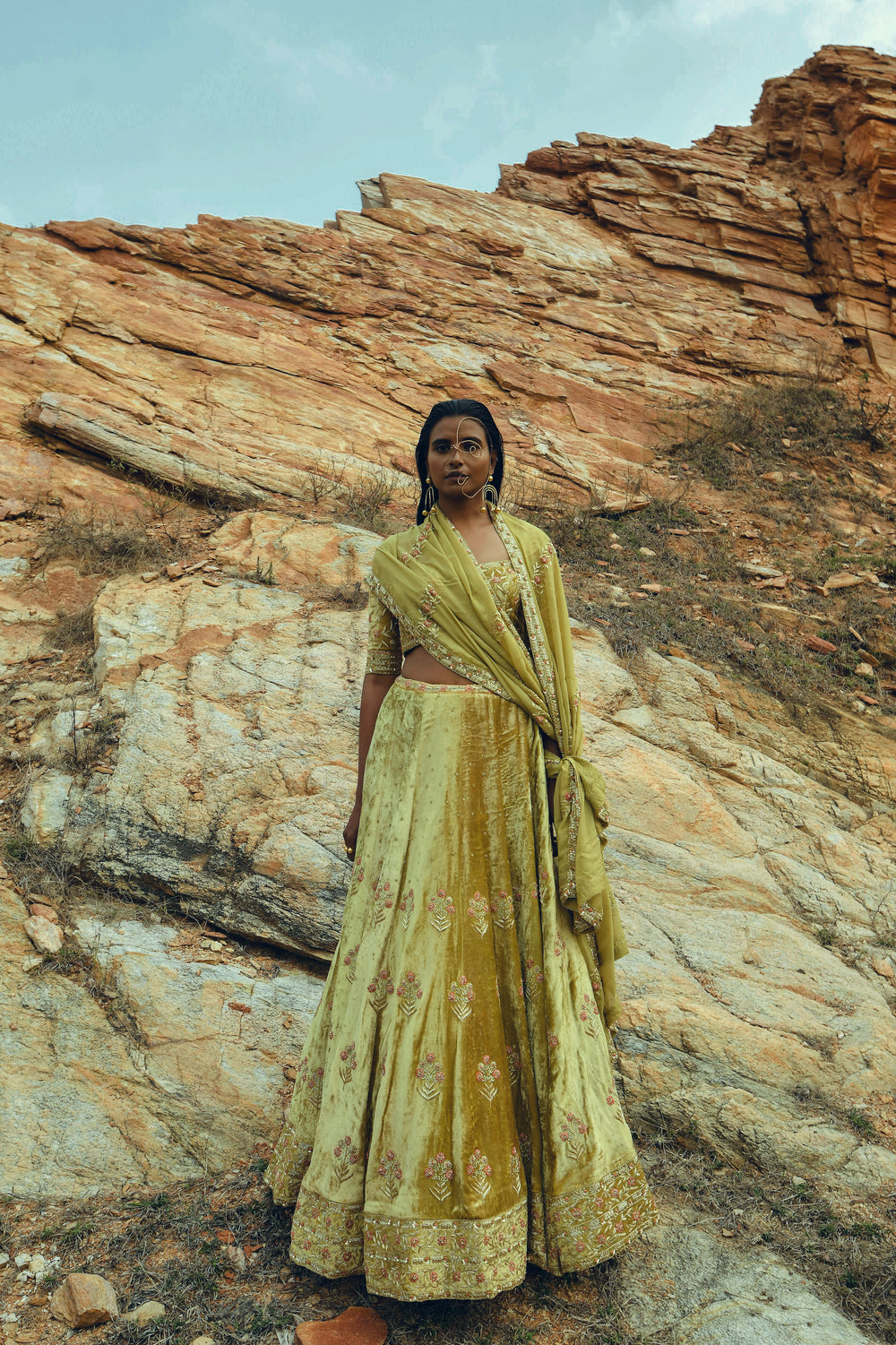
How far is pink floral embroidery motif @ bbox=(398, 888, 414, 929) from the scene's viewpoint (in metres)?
2.12

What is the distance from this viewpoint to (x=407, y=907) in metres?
2.14

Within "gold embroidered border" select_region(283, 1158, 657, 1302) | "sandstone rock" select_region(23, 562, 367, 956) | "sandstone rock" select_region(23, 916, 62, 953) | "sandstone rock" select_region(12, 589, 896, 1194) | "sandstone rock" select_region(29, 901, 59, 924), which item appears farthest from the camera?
"sandstone rock" select_region(23, 562, 367, 956)

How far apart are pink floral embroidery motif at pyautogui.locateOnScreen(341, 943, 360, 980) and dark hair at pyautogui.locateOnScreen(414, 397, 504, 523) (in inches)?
49.1

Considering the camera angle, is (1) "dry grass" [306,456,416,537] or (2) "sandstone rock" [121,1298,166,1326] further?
(1) "dry grass" [306,456,416,537]

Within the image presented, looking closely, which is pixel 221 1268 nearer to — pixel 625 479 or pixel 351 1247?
pixel 351 1247

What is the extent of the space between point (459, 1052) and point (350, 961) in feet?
1.32

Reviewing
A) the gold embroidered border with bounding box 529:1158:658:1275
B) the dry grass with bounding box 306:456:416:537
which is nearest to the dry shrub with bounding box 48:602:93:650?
the dry grass with bounding box 306:456:416:537

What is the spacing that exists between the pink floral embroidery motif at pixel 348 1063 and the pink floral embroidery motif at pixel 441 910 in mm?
414

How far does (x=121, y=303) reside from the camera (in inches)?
307

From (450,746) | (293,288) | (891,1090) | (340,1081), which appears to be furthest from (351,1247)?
(293,288)

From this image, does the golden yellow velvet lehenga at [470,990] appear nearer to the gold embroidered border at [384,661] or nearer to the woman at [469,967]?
the woman at [469,967]

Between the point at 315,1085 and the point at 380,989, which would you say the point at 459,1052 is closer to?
the point at 380,989

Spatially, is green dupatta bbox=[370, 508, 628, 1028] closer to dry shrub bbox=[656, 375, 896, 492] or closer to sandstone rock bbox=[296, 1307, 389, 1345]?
sandstone rock bbox=[296, 1307, 389, 1345]

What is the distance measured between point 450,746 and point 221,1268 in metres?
1.65
